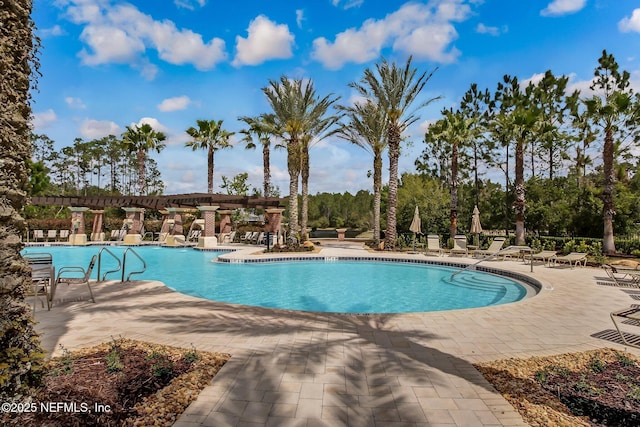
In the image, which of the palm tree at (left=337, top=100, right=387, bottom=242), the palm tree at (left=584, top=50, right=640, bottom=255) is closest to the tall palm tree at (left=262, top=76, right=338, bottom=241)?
the palm tree at (left=337, top=100, right=387, bottom=242)

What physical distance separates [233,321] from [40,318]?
11.5ft

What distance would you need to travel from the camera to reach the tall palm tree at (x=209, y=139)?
1222 inches

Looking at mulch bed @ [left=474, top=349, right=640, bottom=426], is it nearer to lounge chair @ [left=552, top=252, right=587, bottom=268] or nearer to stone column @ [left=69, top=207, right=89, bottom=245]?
lounge chair @ [left=552, top=252, right=587, bottom=268]

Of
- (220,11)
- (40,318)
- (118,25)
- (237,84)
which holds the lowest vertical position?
(40,318)

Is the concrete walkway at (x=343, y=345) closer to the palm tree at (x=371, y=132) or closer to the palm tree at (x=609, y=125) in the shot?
the palm tree at (x=609, y=125)

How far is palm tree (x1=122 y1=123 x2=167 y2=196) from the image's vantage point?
3189cm

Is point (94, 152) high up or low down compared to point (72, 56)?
up

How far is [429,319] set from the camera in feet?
21.0

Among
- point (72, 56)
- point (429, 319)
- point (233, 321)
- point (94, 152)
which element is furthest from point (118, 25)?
point (94, 152)

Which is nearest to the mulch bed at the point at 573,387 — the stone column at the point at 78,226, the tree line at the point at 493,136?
the tree line at the point at 493,136

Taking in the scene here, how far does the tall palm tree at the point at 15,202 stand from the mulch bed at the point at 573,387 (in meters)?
4.25

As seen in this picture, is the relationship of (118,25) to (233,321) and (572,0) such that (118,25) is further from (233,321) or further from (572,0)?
(572,0)

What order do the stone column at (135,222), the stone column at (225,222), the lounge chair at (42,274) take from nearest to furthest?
the lounge chair at (42,274) < the stone column at (135,222) < the stone column at (225,222)

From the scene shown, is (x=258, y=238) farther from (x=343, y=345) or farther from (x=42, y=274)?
(x=343, y=345)
